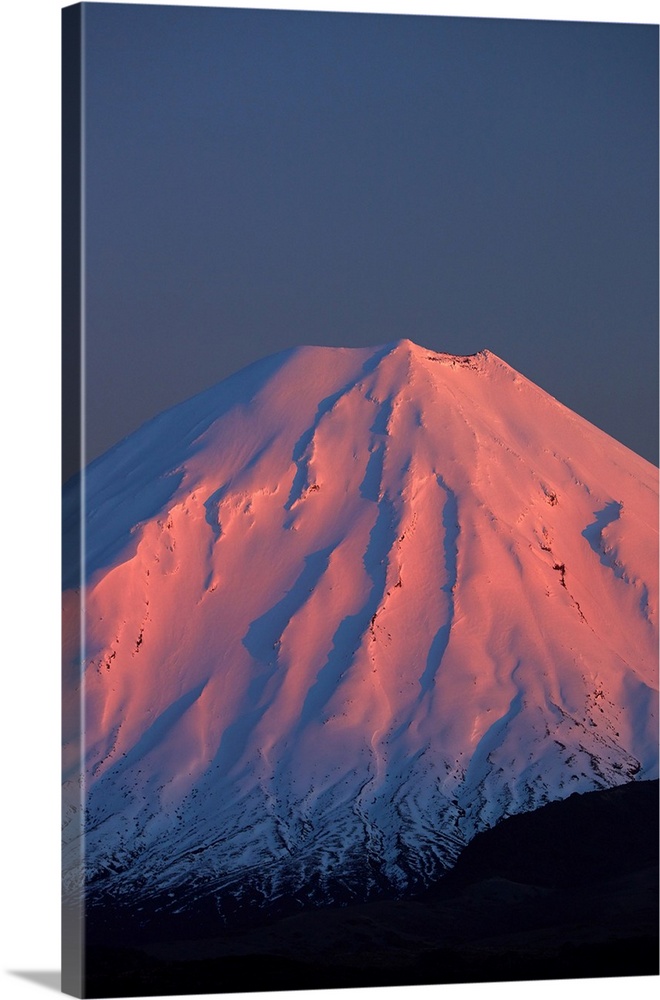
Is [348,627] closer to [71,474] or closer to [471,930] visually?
[471,930]

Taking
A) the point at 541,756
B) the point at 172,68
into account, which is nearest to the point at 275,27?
the point at 172,68

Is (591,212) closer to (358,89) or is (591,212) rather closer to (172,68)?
(358,89)

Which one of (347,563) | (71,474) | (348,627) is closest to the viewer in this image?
(71,474)

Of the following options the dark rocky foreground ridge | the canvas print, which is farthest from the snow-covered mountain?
the dark rocky foreground ridge

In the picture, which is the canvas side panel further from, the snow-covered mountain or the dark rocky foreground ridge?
the dark rocky foreground ridge

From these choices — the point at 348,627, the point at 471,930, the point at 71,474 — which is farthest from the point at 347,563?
the point at 71,474

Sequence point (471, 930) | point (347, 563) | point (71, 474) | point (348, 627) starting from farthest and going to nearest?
point (347, 563) → point (348, 627) → point (471, 930) → point (71, 474)

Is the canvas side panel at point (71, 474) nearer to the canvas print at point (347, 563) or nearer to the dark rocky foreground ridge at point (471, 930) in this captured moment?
the canvas print at point (347, 563)
